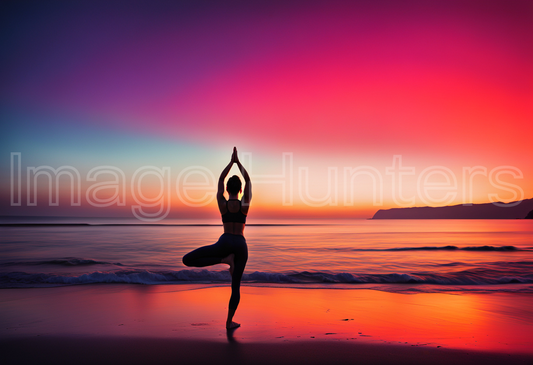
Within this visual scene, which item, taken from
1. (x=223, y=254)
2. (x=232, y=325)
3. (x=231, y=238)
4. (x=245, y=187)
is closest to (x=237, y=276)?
(x=223, y=254)

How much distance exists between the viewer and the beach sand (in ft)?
15.2

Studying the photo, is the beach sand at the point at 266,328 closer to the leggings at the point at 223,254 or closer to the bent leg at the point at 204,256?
the leggings at the point at 223,254

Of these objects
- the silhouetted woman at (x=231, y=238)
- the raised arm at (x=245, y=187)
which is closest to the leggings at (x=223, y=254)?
the silhouetted woman at (x=231, y=238)

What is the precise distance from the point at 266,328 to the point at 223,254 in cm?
182

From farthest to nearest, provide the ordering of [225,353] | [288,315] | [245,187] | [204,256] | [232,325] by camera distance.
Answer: [288,315] → [232,325] → [245,187] → [204,256] → [225,353]

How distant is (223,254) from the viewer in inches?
203

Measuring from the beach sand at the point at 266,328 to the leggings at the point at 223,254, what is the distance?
45.0 inches

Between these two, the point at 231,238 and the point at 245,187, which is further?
the point at 245,187

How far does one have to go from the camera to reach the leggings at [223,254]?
5020mm

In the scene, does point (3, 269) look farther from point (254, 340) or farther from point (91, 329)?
point (254, 340)

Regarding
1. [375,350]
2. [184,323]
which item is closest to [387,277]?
[375,350]

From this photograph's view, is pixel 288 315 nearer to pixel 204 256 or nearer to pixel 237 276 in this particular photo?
pixel 237 276

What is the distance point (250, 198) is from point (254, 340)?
2.33 metres

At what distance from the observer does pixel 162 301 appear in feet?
26.3
